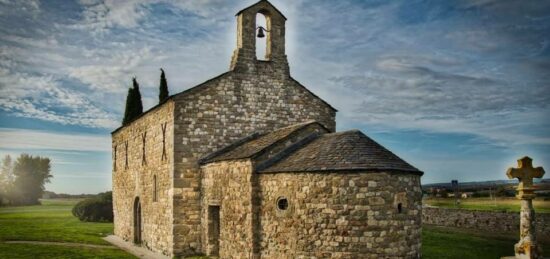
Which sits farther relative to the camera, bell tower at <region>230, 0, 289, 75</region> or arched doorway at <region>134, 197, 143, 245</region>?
arched doorway at <region>134, 197, 143, 245</region>

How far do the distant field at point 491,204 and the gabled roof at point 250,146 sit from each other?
21.0m

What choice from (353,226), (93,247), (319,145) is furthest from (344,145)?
(93,247)

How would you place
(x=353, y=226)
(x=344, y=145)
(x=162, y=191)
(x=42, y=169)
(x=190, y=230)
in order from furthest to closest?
(x=42, y=169) < (x=162, y=191) < (x=190, y=230) < (x=344, y=145) < (x=353, y=226)

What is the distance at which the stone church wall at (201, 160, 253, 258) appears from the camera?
16661 millimetres

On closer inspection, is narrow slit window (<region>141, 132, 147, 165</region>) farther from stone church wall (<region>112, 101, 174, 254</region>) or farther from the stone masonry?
the stone masonry

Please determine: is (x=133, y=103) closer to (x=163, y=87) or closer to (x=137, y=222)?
(x=163, y=87)

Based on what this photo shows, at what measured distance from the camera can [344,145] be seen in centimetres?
1578

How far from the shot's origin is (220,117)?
68.7 feet

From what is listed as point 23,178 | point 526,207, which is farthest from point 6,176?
point 526,207

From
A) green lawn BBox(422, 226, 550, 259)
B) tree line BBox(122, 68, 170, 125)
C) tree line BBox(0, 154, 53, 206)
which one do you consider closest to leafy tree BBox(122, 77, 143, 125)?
tree line BBox(122, 68, 170, 125)

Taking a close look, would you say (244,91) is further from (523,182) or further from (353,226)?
(523,182)

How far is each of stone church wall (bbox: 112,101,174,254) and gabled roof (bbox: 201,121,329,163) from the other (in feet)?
6.62

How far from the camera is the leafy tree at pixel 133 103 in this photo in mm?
35375

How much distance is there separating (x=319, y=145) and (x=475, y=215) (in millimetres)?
18946
